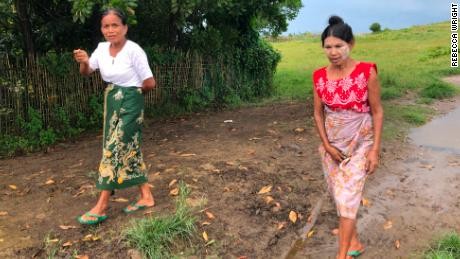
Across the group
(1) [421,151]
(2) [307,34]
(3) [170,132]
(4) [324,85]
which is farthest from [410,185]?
(2) [307,34]

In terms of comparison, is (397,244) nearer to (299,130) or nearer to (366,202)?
(366,202)

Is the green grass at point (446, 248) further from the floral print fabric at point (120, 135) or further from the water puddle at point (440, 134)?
the water puddle at point (440, 134)

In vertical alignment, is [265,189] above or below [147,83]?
below

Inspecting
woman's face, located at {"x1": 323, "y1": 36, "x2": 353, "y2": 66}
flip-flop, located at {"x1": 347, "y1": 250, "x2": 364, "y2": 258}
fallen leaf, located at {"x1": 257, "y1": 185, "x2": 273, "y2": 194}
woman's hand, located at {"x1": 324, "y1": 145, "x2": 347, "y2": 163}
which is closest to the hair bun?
woman's face, located at {"x1": 323, "y1": 36, "x2": 353, "y2": 66}

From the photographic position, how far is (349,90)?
3.12m

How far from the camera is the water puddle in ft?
23.8

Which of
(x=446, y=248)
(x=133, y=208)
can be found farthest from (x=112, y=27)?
(x=446, y=248)

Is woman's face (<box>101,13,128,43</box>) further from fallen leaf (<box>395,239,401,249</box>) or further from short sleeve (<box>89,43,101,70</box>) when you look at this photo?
fallen leaf (<box>395,239,401,249</box>)

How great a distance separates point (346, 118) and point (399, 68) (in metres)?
14.4

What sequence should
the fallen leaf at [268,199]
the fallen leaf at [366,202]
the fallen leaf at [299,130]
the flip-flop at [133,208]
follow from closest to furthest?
the flip-flop at [133,208] → the fallen leaf at [268,199] → the fallen leaf at [366,202] → the fallen leaf at [299,130]

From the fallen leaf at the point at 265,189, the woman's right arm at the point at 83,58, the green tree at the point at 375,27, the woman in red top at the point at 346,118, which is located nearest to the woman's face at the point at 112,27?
the woman's right arm at the point at 83,58

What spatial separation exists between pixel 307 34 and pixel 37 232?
35081mm

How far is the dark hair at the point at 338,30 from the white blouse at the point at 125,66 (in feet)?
4.88

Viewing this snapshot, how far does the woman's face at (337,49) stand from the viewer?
10.1 feet
